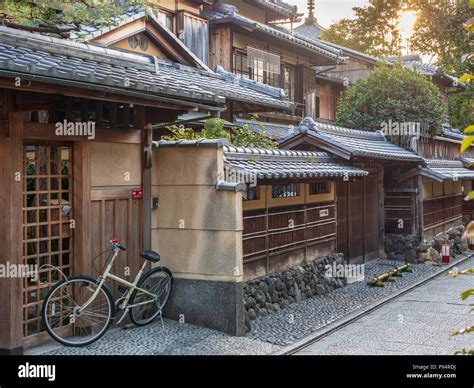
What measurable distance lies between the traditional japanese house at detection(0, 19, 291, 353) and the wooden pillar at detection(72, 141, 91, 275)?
2 cm

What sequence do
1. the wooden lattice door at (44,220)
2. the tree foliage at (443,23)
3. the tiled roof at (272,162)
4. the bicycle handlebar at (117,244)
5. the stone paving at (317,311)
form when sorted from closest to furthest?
1. the wooden lattice door at (44,220)
2. the bicycle handlebar at (117,244)
3. the tiled roof at (272,162)
4. the stone paving at (317,311)
5. the tree foliage at (443,23)

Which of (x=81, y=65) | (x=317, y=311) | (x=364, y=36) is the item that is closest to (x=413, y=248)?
(x=317, y=311)

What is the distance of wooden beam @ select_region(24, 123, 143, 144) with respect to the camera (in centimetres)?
895

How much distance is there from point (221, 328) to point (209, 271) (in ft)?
3.41

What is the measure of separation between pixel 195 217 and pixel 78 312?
277 cm

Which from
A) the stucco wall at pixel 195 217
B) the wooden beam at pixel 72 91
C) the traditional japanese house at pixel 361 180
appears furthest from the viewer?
the traditional japanese house at pixel 361 180

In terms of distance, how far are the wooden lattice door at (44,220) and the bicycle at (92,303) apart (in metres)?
0.30

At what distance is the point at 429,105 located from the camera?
23984 millimetres

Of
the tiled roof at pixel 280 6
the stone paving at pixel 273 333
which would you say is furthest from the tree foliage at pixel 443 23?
the stone paving at pixel 273 333

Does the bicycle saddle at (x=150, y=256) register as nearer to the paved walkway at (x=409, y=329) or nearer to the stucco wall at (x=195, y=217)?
the stucco wall at (x=195, y=217)

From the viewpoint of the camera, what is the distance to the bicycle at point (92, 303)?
9.24 m

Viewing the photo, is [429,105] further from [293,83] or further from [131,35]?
[131,35]

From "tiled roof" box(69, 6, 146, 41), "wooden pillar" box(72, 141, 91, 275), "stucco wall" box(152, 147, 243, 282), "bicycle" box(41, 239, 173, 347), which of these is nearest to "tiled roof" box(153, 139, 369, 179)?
"stucco wall" box(152, 147, 243, 282)

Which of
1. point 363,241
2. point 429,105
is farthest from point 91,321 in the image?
point 429,105
